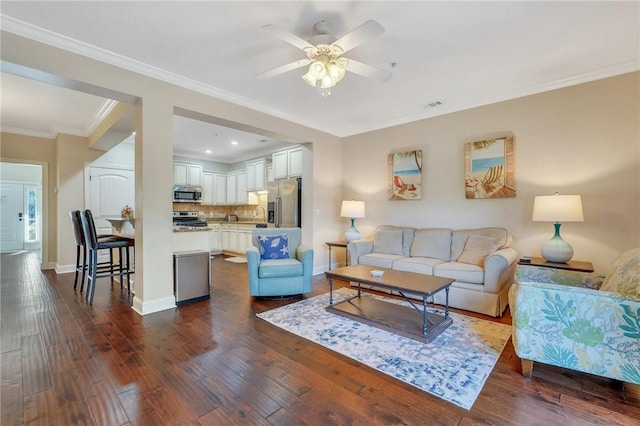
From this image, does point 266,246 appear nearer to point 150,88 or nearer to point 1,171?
point 150,88

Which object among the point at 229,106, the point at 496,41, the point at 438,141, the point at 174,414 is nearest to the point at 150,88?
the point at 229,106

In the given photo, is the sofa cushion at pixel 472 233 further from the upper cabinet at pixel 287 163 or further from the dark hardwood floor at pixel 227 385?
the upper cabinet at pixel 287 163

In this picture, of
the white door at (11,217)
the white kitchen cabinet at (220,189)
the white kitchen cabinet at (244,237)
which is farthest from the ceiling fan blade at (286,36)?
the white door at (11,217)

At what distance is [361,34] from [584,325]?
2430 millimetres

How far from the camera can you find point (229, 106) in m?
3.78

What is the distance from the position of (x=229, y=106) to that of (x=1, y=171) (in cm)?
949

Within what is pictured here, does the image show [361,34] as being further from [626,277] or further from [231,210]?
[231,210]

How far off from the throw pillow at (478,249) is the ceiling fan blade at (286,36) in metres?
3.08

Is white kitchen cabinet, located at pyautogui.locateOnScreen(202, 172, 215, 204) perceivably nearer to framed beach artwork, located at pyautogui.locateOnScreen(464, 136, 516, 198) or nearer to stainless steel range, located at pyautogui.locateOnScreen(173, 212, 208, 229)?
stainless steel range, located at pyautogui.locateOnScreen(173, 212, 208, 229)

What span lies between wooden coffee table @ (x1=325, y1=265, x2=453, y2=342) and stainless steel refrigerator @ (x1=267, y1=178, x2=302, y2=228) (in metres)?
2.37

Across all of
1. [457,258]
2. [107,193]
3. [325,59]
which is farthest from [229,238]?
[325,59]

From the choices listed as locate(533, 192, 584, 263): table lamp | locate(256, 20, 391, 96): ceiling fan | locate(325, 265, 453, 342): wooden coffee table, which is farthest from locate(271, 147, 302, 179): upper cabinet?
locate(533, 192, 584, 263): table lamp

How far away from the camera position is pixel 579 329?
1803 millimetres

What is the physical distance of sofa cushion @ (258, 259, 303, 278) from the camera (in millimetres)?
3604
